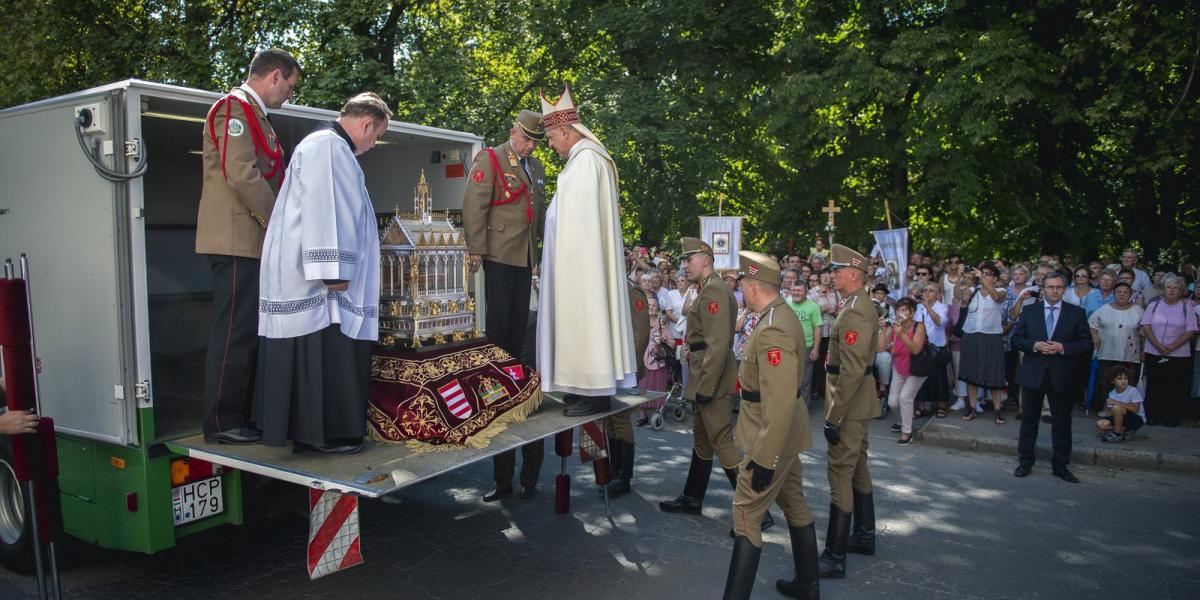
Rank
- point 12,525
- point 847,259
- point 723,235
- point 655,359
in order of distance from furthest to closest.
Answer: point 723,235
point 655,359
point 847,259
point 12,525

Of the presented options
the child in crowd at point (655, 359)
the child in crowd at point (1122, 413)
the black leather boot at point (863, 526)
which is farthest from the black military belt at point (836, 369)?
the child in crowd at point (1122, 413)

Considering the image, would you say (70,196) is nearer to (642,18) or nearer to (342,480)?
(342,480)

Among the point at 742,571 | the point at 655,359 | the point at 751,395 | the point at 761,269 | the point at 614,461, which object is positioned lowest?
the point at 614,461

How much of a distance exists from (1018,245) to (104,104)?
18.2 m

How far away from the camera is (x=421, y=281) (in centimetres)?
541

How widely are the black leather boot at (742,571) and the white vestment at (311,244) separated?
2.38m

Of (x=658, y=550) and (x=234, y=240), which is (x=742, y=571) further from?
(x=234, y=240)

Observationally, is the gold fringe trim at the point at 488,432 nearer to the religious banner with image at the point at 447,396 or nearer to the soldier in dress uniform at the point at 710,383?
the religious banner with image at the point at 447,396

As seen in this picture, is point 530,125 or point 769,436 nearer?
point 769,436

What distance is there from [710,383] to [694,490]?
0.95 m

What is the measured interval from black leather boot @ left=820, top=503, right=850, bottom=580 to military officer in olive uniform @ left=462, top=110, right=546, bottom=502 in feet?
8.13

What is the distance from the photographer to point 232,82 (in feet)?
50.1

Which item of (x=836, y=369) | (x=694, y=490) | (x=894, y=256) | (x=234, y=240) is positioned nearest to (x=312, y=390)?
(x=234, y=240)

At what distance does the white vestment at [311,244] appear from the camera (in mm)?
4309
